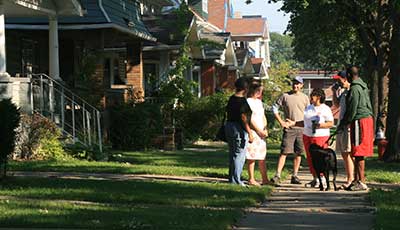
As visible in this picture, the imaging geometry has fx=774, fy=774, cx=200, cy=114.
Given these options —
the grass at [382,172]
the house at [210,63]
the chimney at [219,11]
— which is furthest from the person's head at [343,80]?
the chimney at [219,11]

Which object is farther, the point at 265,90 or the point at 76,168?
the point at 265,90

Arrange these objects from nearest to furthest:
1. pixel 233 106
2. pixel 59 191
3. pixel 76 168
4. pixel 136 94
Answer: pixel 59 191 < pixel 233 106 < pixel 76 168 < pixel 136 94

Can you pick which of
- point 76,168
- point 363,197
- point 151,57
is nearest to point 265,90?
point 151,57

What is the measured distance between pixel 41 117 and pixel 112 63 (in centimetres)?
1314

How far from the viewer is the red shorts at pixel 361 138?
1236 centimetres

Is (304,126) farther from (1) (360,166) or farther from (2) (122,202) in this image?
(2) (122,202)

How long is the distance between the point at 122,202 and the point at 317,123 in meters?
4.19

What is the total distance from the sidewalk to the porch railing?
7400 millimetres

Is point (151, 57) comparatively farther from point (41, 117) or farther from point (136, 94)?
point (41, 117)

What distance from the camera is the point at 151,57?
33.7m

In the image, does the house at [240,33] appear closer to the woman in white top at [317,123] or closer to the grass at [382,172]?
the grass at [382,172]

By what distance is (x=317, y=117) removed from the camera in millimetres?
13055

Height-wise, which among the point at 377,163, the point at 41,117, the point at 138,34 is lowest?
Result: the point at 377,163

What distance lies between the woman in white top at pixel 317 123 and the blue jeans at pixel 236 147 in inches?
45.5
